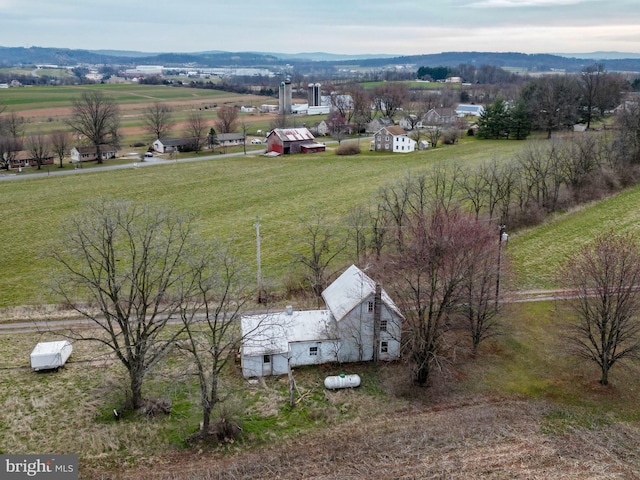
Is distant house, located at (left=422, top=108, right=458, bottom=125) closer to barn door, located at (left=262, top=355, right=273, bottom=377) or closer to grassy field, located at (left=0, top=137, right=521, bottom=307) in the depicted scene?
grassy field, located at (left=0, top=137, right=521, bottom=307)

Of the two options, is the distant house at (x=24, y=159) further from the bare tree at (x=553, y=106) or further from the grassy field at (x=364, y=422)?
the bare tree at (x=553, y=106)

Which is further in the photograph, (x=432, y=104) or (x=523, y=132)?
(x=432, y=104)

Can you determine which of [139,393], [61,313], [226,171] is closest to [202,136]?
[226,171]

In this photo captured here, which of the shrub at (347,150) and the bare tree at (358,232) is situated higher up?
the shrub at (347,150)

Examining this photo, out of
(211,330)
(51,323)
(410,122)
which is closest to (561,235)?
(211,330)

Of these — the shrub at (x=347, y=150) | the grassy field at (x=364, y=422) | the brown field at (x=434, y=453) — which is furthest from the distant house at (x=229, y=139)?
the brown field at (x=434, y=453)

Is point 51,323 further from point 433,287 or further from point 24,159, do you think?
point 24,159

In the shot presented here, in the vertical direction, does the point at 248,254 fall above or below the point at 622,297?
below

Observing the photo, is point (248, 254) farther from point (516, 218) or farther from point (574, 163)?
point (574, 163)
